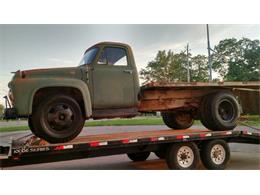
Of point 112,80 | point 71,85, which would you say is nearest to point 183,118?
point 112,80

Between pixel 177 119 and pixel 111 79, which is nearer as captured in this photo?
pixel 111 79

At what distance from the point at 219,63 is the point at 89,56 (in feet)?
13.0

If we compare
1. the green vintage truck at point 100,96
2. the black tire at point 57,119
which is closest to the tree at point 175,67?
the green vintage truck at point 100,96

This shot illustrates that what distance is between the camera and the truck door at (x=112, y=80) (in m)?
5.96

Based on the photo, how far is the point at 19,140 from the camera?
5.62 metres

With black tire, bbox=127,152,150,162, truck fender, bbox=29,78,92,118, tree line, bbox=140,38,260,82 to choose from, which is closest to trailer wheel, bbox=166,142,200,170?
black tire, bbox=127,152,150,162

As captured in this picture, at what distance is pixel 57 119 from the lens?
538 cm

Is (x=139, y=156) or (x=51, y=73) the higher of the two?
(x=51, y=73)

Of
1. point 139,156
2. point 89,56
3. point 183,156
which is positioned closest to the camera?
point 89,56

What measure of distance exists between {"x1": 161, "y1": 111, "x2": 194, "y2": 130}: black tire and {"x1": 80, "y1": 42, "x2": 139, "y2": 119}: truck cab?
2016mm

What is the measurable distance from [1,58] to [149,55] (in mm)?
3345

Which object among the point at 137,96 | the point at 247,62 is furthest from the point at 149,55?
the point at 247,62

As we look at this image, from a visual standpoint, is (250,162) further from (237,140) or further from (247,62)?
(247,62)

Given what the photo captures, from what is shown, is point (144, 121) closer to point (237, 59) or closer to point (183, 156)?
point (183, 156)
